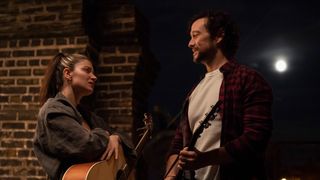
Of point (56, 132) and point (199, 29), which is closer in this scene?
point (199, 29)

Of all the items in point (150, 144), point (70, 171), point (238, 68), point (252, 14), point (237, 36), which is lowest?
point (150, 144)

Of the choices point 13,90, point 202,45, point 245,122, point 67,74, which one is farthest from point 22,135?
point 245,122

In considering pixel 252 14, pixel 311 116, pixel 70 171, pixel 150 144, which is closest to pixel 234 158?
pixel 70 171

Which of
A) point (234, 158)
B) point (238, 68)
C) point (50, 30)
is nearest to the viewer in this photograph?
point (234, 158)

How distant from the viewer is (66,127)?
2.54m

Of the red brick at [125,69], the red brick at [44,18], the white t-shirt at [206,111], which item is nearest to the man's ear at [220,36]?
the white t-shirt at [206,111]

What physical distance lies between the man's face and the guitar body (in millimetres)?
904

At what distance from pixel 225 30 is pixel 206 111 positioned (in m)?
0.50

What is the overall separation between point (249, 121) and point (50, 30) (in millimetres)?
2656

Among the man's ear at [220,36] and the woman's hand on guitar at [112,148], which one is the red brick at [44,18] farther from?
the man's ear at [220,36]

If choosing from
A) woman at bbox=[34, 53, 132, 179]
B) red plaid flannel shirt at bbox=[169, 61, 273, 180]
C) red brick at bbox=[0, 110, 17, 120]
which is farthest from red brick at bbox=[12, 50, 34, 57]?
red plaid flannel shirt at bbox=[169, 61, 273, 180]

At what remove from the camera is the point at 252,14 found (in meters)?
28.9

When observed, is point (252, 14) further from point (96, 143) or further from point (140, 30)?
point (96, 143)

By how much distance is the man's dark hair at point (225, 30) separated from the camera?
2.29 meters
